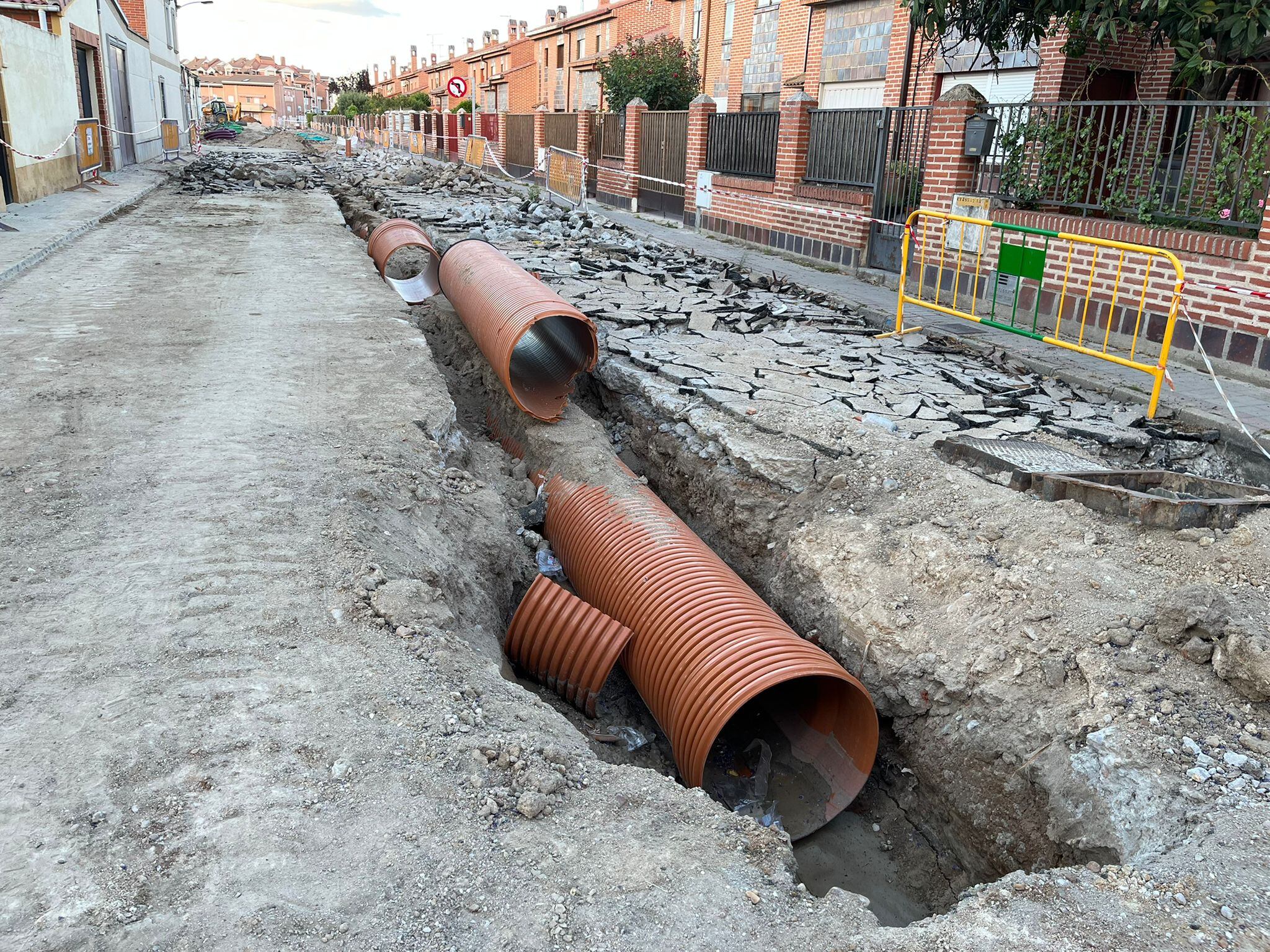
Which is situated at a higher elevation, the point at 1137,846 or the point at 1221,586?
the point at 1221,586

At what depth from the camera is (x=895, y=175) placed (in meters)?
11.1

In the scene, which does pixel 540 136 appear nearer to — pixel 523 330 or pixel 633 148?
pixel 633 148

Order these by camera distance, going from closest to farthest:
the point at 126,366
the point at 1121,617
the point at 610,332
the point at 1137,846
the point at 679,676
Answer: the point at 1137,846, the point at 1121,617, the point at 679,676, the point at 126,366, the point at 610,332

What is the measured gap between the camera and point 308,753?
273 centimetres

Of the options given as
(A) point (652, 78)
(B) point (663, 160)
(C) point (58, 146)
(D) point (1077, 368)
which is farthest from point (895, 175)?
(C) point (58, 146)

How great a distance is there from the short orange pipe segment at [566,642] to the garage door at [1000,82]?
34.5 feet

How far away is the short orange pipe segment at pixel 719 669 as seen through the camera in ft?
13.0

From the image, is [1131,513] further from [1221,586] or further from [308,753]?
[308,753]

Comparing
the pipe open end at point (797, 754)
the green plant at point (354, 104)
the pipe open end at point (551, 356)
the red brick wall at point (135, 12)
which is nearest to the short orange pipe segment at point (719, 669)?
the pipe open end at point (797, 754)

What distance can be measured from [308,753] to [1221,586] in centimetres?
365

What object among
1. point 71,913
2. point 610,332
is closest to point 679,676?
point 71,913

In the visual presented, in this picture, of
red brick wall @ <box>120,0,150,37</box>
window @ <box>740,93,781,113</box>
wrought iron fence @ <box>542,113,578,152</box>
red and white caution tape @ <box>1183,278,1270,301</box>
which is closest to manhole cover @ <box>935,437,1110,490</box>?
red and white caution tape @ <box>1183,278,1270,301</box>

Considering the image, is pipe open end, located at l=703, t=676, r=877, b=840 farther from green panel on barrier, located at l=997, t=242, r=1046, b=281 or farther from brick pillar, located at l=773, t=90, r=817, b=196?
brick pillar, located at l=773, t=90, r=817, b=196

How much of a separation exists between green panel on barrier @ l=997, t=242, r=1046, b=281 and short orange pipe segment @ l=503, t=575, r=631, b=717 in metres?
5.01
